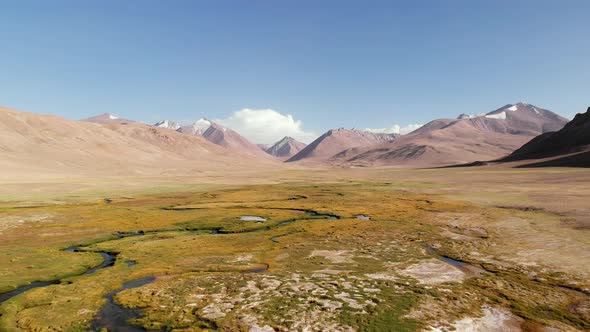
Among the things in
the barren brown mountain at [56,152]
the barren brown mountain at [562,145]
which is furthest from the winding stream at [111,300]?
the barren brown mountain at [562,145]

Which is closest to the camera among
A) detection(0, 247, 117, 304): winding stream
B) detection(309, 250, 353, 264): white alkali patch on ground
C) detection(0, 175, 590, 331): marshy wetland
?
detection(0, 175, 590, 331): marshy wetland

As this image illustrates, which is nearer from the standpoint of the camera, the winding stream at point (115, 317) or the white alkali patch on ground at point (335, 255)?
the winding stream at point (115, 317)

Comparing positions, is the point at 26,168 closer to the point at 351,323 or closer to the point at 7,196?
the point at 7,196

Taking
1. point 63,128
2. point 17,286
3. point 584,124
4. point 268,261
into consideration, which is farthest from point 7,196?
point 584,124

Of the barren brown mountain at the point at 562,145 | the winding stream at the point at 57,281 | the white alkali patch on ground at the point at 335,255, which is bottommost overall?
the white alkali patch on ground at the point at 335,255

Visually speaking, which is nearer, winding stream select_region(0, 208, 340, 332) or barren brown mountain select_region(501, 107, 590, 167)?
winding stream select_region(0, 208, 340, 332)

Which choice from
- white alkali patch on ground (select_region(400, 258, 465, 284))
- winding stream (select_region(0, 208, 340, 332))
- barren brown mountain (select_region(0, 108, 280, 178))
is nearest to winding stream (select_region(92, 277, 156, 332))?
winding stream (select_region(0, 208, 340, 332))

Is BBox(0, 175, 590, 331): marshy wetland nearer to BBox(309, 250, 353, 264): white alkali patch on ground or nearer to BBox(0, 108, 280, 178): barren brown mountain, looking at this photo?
BBox(309, 250, 353, 264): white alkali patch on ground

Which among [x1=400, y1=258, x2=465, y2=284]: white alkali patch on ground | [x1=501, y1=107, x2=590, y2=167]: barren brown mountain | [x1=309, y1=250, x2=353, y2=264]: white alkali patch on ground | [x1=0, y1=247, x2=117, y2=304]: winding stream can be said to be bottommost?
[x1=400, y1=258, x2=465, y2=284]: white alkali patch on ground

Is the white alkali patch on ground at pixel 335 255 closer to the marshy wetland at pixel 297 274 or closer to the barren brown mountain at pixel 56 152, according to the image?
the marshy wetland at pixel 297 274

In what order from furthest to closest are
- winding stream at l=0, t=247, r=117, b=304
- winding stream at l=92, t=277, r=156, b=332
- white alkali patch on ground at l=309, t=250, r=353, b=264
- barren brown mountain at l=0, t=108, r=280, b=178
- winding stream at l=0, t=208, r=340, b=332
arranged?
barren brown mountain at l=0, t=108, r=280, b=178 → white alkali patch on ground at l=309, t=250, r=353, b=264 → winding stream at l=0, t=247, r=117, b=304 → winding stream at l=0, t=208, r=340, b=332 → winding stream at l=92, t=277, r=156, b=332
